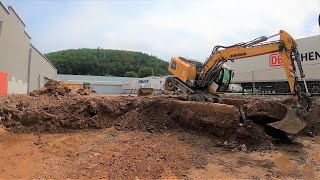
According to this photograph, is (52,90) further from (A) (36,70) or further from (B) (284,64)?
(A) (36,70)

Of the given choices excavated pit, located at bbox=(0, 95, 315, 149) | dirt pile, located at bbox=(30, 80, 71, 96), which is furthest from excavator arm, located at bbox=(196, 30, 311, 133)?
dirt pile, located at bbox=(30, 80, 71, 96)

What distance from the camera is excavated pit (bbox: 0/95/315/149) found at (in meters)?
8.56

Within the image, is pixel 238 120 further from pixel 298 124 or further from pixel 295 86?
pixel 295 86

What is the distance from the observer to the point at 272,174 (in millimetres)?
6480

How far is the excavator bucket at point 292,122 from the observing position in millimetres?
8289

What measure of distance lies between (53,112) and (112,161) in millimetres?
4021

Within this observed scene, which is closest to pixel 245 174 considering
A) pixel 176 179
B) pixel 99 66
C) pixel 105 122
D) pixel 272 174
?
pixel 272 174

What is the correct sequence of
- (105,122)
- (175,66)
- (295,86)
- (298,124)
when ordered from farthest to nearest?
1. (175,66)
2. (105,122)
3. (295,86)
4. (298,124)

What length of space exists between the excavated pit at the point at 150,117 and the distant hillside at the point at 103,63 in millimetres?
89787

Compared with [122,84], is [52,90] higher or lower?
lower

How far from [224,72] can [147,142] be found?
5.95 metres

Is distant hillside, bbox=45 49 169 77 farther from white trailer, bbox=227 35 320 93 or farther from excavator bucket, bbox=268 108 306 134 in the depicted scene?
excavator bucket, bbox=268 108 306 134

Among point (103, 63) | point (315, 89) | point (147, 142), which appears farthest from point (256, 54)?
point (103, 63)

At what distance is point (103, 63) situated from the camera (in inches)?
4557
